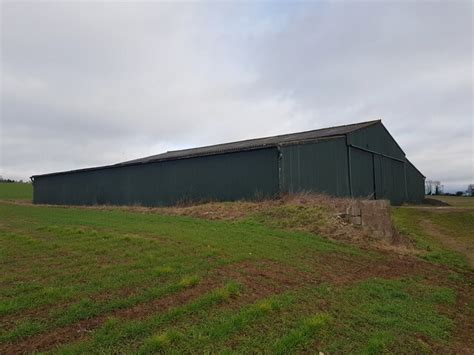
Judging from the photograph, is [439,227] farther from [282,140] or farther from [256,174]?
[282,140]

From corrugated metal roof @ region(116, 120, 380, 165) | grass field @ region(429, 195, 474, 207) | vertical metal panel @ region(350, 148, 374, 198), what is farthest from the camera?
grass field @ region(429, 195, 474, 207)

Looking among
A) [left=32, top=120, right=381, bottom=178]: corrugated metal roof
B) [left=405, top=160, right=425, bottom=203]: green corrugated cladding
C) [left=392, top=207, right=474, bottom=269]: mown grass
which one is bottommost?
[left=392, top=207, right=474, bottom=269]: mown grass

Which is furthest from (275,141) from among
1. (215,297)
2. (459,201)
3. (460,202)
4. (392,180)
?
(459,201)

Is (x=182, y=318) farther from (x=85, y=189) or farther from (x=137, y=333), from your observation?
(x=85, y=189)

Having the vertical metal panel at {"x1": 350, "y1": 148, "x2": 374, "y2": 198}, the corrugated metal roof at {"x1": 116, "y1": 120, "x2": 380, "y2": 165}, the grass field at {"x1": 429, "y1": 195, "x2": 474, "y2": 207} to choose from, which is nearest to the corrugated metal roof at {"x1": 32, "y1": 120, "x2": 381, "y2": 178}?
the corrugated metal roof at {"x1": 116, "y1": 120, "x2": 380, "y2": 165}

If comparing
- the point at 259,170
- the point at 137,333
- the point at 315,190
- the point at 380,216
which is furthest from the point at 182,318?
the point at 315,190

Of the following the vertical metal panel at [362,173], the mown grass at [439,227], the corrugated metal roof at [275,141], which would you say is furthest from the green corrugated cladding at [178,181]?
the vertical metal panel at [362,173]

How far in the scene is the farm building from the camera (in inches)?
696

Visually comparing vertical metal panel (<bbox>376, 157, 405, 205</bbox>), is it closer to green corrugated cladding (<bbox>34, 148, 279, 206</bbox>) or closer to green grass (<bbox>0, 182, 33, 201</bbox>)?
green corrugated cladding (<bbox>34, 148, 279, 206</bbox>)

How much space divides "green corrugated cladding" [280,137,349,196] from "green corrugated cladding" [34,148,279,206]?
788mm

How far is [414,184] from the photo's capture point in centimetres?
3372

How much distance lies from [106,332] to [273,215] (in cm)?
1033

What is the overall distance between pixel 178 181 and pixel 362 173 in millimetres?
11855

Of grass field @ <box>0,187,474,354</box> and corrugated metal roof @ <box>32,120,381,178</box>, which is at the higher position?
corrugated metal roof @ <box>32,120,381,178</box>
